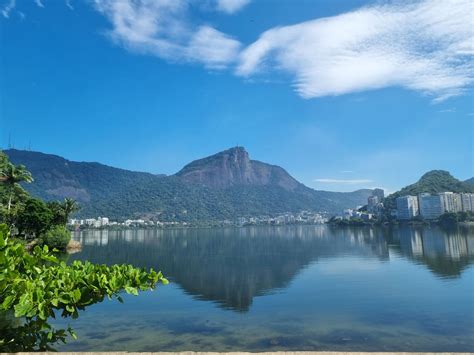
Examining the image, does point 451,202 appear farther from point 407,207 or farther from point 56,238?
point 56,238

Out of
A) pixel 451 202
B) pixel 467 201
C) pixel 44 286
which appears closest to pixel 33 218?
pixel 44 286

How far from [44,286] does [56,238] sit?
51916mm

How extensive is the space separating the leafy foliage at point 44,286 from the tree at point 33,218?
50565 mm

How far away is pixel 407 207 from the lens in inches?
6245

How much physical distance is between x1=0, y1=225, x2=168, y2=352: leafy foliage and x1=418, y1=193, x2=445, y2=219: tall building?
534 ft

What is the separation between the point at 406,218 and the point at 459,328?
148 meters

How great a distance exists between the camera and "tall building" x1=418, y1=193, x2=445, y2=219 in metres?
150

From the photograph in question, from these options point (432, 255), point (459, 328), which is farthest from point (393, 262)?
point (459, 328)

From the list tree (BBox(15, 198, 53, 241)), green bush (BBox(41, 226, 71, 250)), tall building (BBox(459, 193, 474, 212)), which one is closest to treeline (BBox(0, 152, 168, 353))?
green bush (BBox(41, 226, 71, 250))

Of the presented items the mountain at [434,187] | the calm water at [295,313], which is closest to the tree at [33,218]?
the calm water at [295,313]

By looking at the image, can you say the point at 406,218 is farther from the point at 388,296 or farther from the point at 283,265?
the point at 388,296

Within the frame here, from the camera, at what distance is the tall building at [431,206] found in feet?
494

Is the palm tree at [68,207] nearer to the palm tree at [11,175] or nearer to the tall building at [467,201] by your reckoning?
the palm tree at [11,175]

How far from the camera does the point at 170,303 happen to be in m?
27.5
